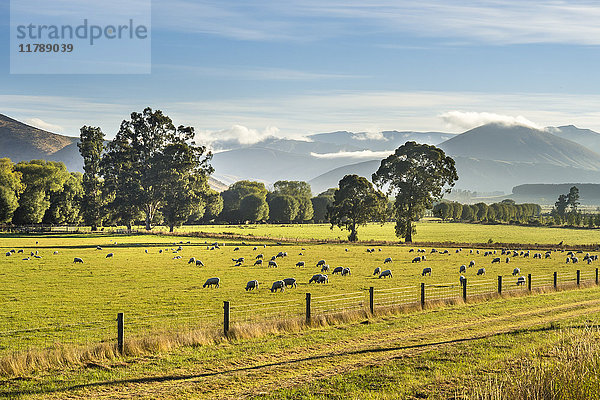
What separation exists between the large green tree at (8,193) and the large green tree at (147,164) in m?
18.8

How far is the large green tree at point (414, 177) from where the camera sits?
3533 inches

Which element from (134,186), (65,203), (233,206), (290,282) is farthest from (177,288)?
(233,206)

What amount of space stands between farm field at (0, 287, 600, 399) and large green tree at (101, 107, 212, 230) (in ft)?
316

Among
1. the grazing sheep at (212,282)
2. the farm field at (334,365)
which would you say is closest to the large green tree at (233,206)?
the grazing sheep at (212,282)

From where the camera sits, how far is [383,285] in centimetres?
3806

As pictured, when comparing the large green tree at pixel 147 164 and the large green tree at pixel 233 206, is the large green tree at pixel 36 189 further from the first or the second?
the large green tree at pixel 233 206

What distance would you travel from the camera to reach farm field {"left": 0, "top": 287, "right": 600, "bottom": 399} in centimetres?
1424

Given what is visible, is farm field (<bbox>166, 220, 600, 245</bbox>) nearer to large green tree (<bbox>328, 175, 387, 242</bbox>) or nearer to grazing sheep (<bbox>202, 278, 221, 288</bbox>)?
large green tree (<bbox>328, 175, 387, 242</bbox>)

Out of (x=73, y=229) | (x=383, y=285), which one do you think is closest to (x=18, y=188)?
(x=73, y=229)

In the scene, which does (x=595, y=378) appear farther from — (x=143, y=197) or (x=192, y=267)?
(x=143, y=197)

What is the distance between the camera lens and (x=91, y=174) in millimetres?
122188

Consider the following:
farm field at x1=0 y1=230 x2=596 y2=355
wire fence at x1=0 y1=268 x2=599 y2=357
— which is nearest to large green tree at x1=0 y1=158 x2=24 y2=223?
farm field at x1=0 y1=230 x2=596 y2=355

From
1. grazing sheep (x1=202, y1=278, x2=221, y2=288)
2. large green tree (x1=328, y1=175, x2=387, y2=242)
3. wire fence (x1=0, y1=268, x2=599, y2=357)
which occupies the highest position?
large green tree (x1=328, y1=175, x2=387, y2=242)

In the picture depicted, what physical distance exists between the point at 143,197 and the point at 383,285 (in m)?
85.8
